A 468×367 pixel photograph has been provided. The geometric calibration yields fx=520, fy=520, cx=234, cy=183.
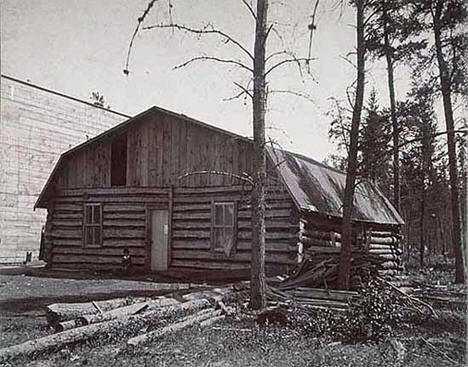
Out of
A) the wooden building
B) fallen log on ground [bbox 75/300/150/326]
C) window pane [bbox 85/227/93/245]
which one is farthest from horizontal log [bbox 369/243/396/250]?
the wooden building

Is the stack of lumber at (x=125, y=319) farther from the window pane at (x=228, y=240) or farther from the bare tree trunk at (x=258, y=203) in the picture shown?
the window pane at (x=228, y=240)

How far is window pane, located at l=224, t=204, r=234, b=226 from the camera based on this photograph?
984 cm

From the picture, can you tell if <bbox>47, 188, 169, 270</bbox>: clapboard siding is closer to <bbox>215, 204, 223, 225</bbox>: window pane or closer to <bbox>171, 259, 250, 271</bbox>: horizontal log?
<bbox>171, 259, 250, 271</bbox>: horizontal log

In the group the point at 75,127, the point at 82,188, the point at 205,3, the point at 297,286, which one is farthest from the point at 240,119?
the point at 82,188

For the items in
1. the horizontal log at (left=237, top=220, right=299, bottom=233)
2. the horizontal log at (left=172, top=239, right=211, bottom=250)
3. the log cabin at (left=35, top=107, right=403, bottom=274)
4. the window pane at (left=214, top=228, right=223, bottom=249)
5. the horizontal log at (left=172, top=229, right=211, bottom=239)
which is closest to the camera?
the horizontal log at (left=237, top=220, right=299, bottom=233)

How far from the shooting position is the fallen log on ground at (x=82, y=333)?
13.6ft

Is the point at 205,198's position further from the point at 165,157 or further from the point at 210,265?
the point at 210,265

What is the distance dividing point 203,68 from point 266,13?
1.01 metres

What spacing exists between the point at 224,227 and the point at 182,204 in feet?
4.75

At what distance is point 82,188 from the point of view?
1255cm

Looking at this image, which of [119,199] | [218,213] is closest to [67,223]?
[119,199]


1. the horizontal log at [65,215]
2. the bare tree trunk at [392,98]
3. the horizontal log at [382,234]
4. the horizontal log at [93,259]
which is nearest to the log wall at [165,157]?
the horizontal log at [65,215]

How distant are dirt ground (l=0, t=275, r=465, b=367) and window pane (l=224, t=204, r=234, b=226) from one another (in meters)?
3.85

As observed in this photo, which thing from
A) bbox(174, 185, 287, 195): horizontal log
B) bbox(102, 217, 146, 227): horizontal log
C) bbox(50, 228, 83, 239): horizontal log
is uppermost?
bbox(174, 185, 287, 195): horizontal log
